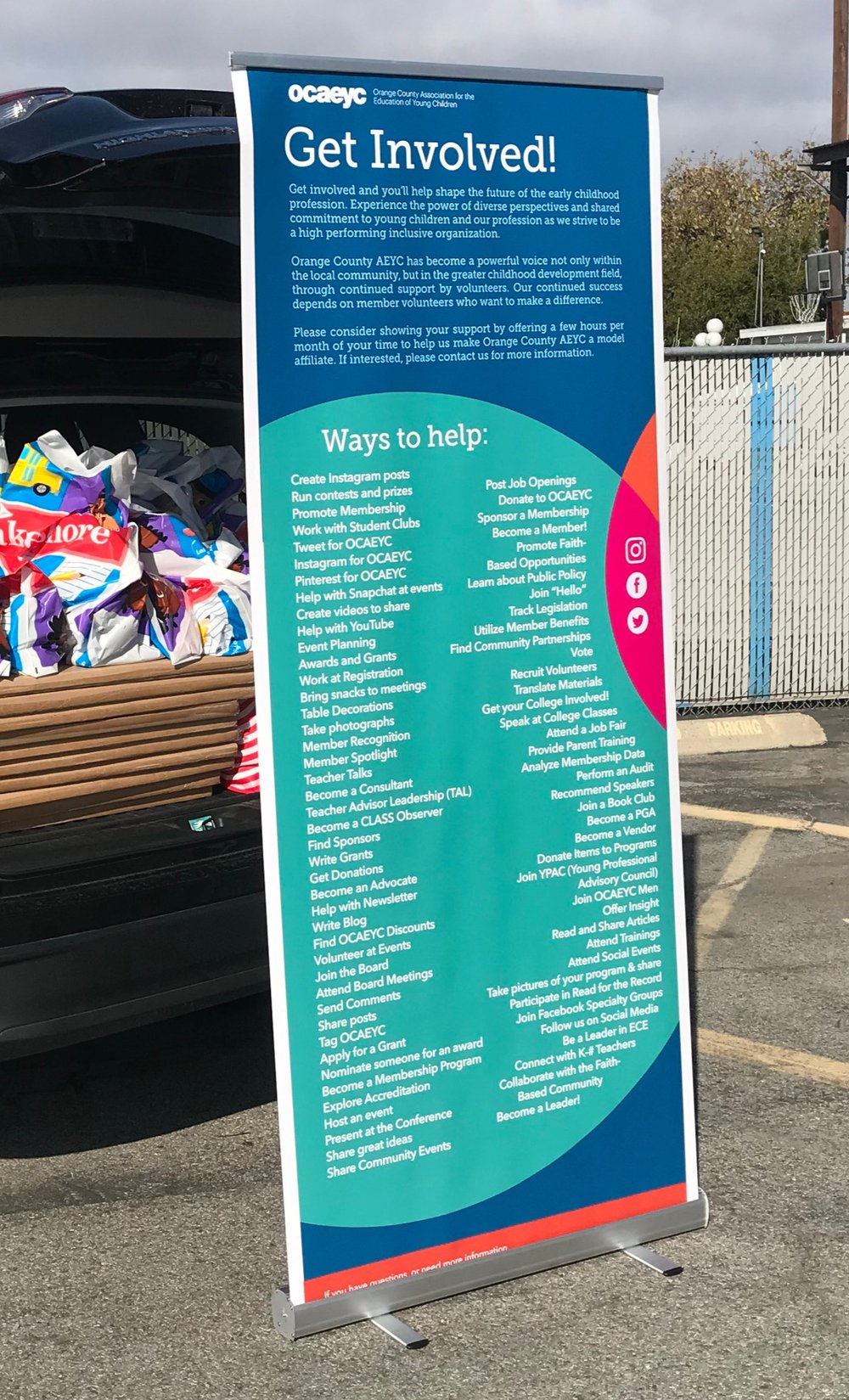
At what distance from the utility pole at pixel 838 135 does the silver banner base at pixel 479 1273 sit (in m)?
18.6

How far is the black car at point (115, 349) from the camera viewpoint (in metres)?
3.38

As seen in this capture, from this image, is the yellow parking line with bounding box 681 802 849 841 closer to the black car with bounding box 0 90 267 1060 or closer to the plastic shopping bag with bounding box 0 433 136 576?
the black car with bounding box 0 90 267 1060

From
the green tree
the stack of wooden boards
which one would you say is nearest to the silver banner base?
the stack of wooden boards

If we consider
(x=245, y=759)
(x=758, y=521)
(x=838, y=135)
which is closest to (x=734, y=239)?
(x=838, y=135)

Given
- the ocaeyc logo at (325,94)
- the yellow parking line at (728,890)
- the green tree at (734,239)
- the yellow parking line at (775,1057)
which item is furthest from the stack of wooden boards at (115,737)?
the green tree at (734,239)

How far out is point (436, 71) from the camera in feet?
9.79

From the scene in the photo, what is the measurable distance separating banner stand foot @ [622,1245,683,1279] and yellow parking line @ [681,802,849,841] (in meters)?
3.64

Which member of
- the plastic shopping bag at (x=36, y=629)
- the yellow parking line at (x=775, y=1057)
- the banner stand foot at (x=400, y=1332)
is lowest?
the banner stand foot at (x=400, y=1332)

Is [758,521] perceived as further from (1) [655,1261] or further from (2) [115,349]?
(1) [655,1261]

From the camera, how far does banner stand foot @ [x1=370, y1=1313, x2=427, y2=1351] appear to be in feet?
10.2

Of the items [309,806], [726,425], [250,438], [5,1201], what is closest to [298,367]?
[250,438]

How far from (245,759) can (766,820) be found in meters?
3.70

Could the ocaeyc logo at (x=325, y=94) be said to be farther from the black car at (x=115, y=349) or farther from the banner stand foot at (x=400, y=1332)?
the banner stand foot at (x=400, y=1332)

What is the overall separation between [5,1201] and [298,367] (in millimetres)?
2182
